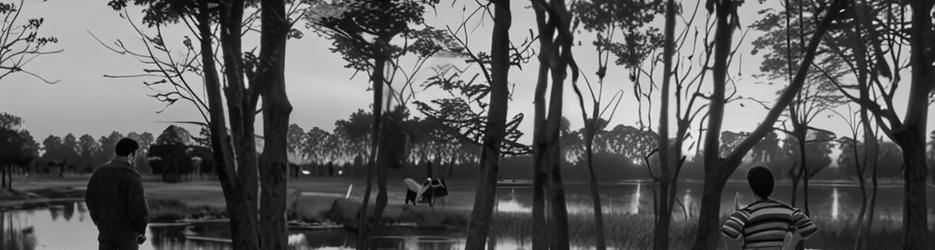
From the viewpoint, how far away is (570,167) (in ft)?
317

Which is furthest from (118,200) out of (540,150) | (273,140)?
(540,150)

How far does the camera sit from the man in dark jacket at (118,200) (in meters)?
8.81

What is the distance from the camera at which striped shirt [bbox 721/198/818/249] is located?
7109 millimetres

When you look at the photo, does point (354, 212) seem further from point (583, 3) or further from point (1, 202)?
point (1, 202)

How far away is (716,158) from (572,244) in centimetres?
1575

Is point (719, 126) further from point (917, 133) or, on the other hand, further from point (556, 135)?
point (917, 133)

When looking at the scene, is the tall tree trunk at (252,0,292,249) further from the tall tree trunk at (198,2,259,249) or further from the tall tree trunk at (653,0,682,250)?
the tall tree trunk at (653,0,682,250)

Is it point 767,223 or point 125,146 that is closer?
point 767,223

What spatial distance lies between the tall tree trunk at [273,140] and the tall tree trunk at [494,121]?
116 inches

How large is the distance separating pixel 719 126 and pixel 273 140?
6463mm

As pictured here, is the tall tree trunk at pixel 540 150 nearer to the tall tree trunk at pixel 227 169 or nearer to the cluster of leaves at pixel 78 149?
the tall tree trunk at pixel 227 169

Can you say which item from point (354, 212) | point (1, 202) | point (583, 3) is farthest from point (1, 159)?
point (583, 3)

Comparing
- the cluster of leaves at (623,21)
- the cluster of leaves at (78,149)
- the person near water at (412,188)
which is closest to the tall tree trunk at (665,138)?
the cluster of leaves at (623,21)

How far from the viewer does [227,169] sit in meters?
13.0
